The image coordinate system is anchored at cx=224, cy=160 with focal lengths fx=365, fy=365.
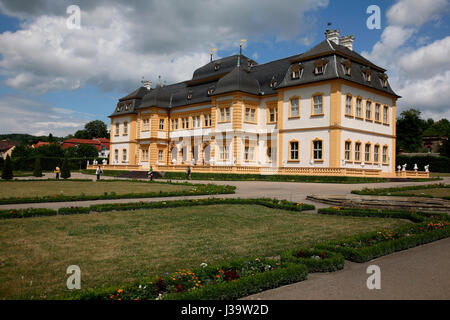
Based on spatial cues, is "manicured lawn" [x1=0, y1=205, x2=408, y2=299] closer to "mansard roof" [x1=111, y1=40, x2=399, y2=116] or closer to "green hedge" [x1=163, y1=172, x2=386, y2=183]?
Result: "green hedge" [x1=163, y1=172, x2=386, y2=183]

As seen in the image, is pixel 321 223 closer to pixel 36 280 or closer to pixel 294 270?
pixel 294 270

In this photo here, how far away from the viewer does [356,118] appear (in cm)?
3438

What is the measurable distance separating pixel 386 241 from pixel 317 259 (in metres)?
2.59

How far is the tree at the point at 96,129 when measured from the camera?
123875mm

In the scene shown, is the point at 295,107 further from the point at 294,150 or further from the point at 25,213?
the point at 25,213

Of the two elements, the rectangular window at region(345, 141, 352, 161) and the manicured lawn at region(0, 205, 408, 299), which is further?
the rectangular window at region(345, 141, 352, 161)

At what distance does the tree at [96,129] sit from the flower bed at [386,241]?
124524mm

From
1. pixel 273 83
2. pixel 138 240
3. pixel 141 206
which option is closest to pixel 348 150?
pixel 273 83

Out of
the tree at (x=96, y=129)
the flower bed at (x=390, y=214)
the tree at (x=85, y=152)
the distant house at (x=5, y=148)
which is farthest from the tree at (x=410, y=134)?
the distant house at (x=5, y=148)

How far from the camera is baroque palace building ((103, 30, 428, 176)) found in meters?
33.2

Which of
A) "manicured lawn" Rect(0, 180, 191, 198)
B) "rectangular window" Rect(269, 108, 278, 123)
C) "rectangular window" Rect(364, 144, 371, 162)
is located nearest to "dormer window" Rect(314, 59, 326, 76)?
"rectangular window" Rect(269, 108, 278, 123)

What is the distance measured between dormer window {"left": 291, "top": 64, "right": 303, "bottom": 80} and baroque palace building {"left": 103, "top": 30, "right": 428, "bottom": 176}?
0.10m

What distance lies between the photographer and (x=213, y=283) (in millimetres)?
5516

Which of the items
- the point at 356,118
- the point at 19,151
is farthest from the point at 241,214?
the point at 19,151
